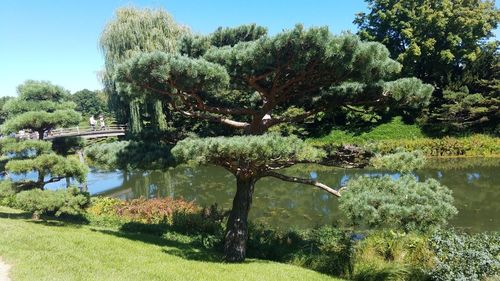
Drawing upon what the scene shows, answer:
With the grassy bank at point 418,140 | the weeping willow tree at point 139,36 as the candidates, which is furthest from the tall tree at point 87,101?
the grassy bank at point 418,140

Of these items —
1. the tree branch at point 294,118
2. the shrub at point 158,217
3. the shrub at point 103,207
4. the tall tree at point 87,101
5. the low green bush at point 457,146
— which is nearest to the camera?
the tree branch at point 294,118

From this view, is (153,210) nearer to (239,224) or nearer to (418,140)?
(239,224)

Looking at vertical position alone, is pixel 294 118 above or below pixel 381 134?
above

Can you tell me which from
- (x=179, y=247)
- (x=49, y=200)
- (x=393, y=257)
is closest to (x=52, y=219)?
(x=49, y=200)

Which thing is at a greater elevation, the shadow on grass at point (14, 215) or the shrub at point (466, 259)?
the shadow on grass at point (14, 215)

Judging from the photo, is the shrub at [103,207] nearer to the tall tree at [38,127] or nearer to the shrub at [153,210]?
the shrub at [153,210]

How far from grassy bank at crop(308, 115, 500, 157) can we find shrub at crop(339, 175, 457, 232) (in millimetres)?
14078

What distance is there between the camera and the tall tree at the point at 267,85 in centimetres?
608

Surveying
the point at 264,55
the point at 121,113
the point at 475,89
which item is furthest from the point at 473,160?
the point at 121,113

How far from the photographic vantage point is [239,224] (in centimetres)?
803

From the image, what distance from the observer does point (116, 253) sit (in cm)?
723

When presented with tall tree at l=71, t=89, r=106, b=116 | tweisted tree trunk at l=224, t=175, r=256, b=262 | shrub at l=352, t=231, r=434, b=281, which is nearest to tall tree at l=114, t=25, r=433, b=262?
tweisted tree trunk at l=224, t=175, r=256, b=262

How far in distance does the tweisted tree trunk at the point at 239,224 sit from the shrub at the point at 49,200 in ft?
12.9

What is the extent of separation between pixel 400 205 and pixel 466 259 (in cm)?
125
